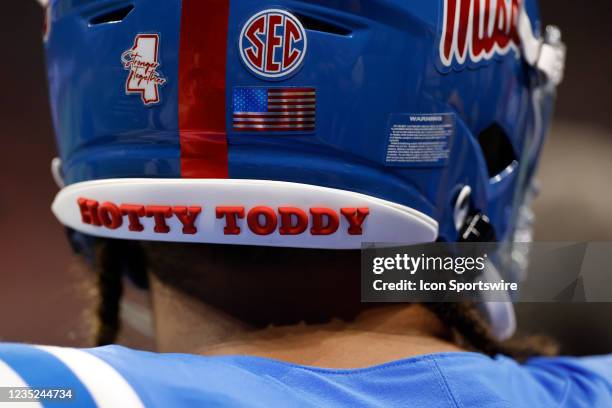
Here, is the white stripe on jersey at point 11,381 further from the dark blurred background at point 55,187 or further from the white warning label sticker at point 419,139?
the dark blurred background at point 55,187

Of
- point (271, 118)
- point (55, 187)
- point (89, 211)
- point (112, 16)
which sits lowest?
point (55, 187)

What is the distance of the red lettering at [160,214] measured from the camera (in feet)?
2.62

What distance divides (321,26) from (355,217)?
0.65ft

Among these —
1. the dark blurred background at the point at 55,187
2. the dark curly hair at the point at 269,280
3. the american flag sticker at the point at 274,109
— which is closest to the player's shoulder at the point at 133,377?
the dark curly hair at the point at 269,280

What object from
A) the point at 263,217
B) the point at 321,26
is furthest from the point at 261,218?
the point at 321,26

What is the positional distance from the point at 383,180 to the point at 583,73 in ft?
6.69

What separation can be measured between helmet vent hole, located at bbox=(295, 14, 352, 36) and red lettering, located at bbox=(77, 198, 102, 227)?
299 millimetres

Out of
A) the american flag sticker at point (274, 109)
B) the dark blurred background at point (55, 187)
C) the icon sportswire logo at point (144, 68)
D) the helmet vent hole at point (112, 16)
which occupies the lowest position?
the dark blurred background at point (55, 187)

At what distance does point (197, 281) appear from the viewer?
857 millimetres

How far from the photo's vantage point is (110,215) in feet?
2.74

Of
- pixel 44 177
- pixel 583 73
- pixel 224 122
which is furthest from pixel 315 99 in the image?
pixel 583 73

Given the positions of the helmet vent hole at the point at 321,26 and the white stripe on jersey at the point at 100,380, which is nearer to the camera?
the white stripe on jersey at the point at 100,380

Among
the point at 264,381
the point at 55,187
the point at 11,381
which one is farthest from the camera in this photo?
the point at 55,187

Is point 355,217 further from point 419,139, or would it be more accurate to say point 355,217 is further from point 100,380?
point 100,380
